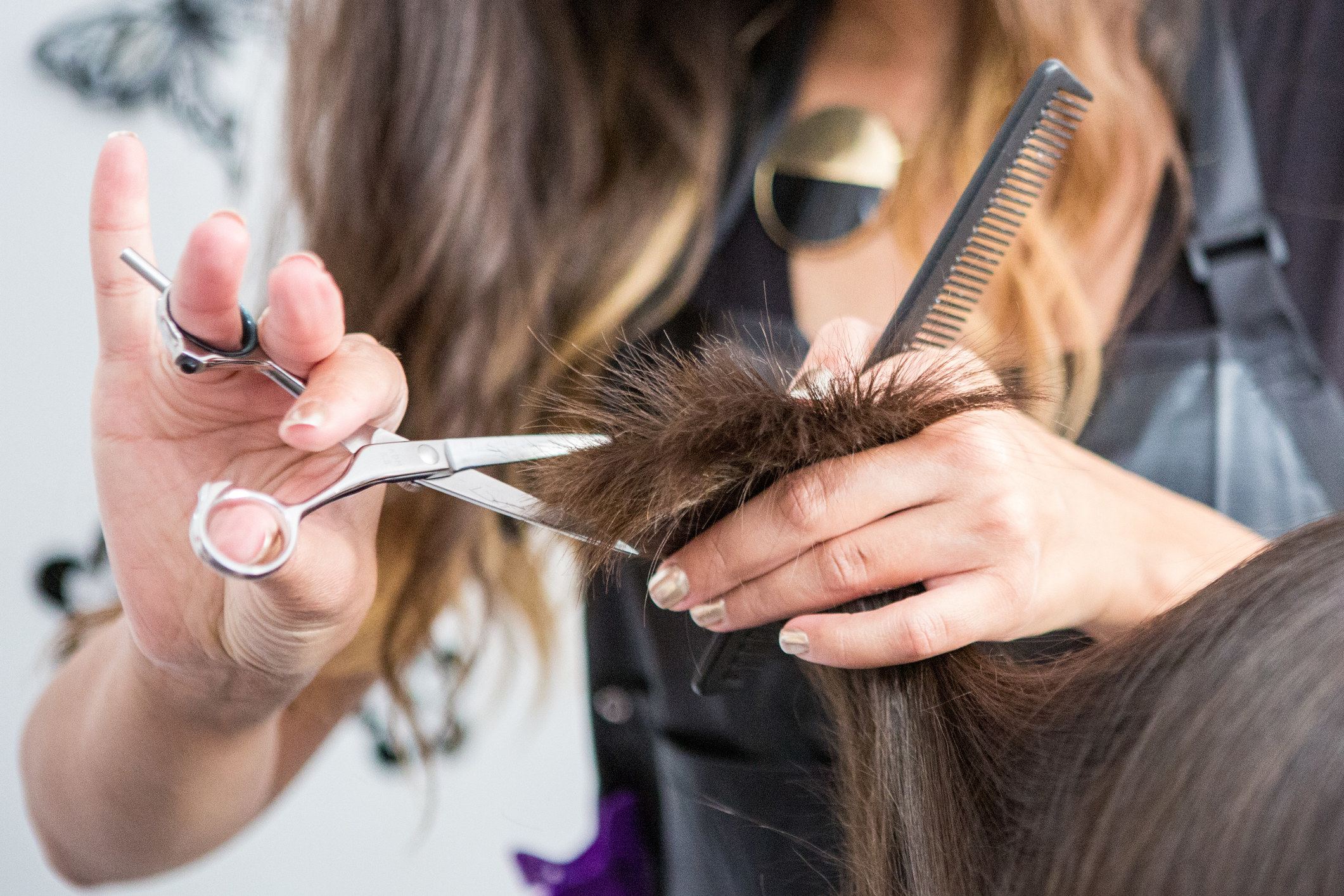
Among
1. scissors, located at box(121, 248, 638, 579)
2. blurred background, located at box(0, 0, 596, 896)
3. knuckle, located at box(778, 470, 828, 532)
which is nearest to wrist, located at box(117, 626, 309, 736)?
scissors, located at box(121, 248, 638, 579)

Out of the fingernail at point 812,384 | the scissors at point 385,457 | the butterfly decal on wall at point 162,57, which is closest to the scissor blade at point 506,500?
the scissors at point 385,457

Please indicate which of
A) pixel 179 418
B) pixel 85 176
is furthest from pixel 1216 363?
pixel 85 176

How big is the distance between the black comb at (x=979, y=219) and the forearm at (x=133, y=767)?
1.36 ft

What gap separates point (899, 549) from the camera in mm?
464

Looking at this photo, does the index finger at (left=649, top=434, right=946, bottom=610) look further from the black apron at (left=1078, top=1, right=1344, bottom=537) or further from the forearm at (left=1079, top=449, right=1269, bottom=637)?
the black apron at (left=1078, top=1, right=1344, bottom=537)

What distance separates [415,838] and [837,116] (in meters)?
1.25

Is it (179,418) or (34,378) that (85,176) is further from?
(179,418)

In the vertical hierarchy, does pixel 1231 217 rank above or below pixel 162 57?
above

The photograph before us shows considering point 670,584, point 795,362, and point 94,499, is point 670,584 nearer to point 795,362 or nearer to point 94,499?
point 795,362

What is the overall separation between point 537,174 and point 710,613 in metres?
0.74

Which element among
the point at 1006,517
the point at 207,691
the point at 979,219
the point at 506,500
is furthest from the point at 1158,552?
the point at 207,691

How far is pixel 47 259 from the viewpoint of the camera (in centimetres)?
143

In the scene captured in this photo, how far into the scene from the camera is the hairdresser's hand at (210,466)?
455 millimetres

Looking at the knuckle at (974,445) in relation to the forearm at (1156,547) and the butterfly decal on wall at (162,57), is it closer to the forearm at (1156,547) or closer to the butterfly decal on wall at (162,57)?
the forearm at (1156,547)
